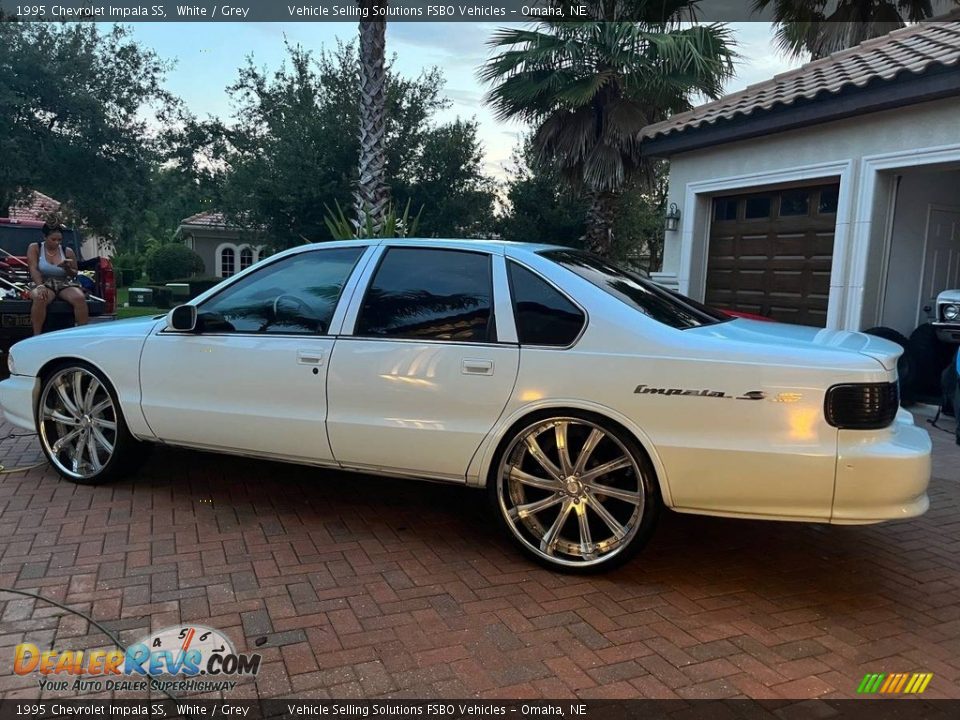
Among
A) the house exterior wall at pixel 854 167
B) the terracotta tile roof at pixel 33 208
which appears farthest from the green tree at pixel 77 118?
the house exterior wall at pixel 854 167

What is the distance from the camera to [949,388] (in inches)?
282

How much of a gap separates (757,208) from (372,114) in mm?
6133

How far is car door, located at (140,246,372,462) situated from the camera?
397cm

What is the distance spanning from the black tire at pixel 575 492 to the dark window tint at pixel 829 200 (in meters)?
6.56

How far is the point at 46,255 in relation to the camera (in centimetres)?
917

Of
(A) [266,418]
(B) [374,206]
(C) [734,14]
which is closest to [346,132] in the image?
(B) [374,206]

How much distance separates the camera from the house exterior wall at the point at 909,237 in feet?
27.5

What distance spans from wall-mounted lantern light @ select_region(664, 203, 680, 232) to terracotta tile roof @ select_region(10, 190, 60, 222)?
64.9ft

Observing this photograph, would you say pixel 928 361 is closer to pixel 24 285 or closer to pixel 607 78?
pixel 607 78

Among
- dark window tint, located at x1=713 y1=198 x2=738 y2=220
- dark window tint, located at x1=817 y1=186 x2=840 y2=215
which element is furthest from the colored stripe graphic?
dark window tint, located at x1=713 y1=198 x2=738 y2=220

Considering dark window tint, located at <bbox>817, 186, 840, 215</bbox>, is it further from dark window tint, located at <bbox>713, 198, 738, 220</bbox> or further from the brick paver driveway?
the brick paver driveway

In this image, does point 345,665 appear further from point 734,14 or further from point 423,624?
point 734,14

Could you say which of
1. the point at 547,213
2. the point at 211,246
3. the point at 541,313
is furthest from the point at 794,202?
the point at 211,246

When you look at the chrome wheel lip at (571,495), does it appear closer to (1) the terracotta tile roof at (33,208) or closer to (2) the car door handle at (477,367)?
(2) the car door handle at (477,367)
